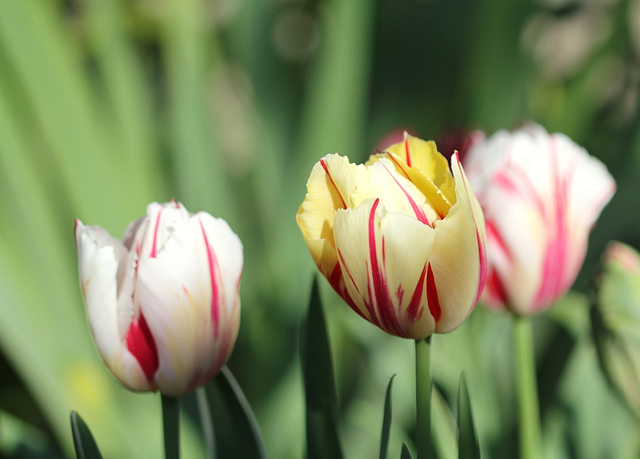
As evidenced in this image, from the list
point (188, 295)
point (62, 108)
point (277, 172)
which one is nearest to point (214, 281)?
point (188, 295)

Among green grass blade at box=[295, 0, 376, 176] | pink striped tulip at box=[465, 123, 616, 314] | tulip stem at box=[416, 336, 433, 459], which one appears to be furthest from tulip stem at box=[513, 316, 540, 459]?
green grass blade at box=[295, 0, 376, 176]

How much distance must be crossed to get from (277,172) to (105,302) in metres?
0.77

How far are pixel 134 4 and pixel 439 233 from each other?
1.14 metres

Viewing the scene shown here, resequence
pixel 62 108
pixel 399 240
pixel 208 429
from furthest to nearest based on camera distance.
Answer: pixel 62 108, pixel 208 429, pixel 399 240

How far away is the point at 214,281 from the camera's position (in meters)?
0.26

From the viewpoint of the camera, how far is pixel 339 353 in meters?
0.82

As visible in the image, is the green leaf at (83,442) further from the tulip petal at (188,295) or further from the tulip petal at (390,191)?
the tulip petal at (390,191)

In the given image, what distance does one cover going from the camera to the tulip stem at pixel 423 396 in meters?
0.25

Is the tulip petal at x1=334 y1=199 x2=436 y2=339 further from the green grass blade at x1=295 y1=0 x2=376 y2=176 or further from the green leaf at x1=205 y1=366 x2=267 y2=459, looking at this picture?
the green grass blade at x1=295 y1=0 x2=376 y2=176

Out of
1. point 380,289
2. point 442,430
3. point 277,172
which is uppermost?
point 277,172

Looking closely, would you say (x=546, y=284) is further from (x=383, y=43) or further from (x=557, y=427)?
(x=383, y=43)

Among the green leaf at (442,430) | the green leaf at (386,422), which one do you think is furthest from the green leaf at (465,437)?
the green leaf at (442,430)

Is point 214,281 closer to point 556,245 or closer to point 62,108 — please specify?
point 556,245

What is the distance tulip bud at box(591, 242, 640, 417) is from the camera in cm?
32
